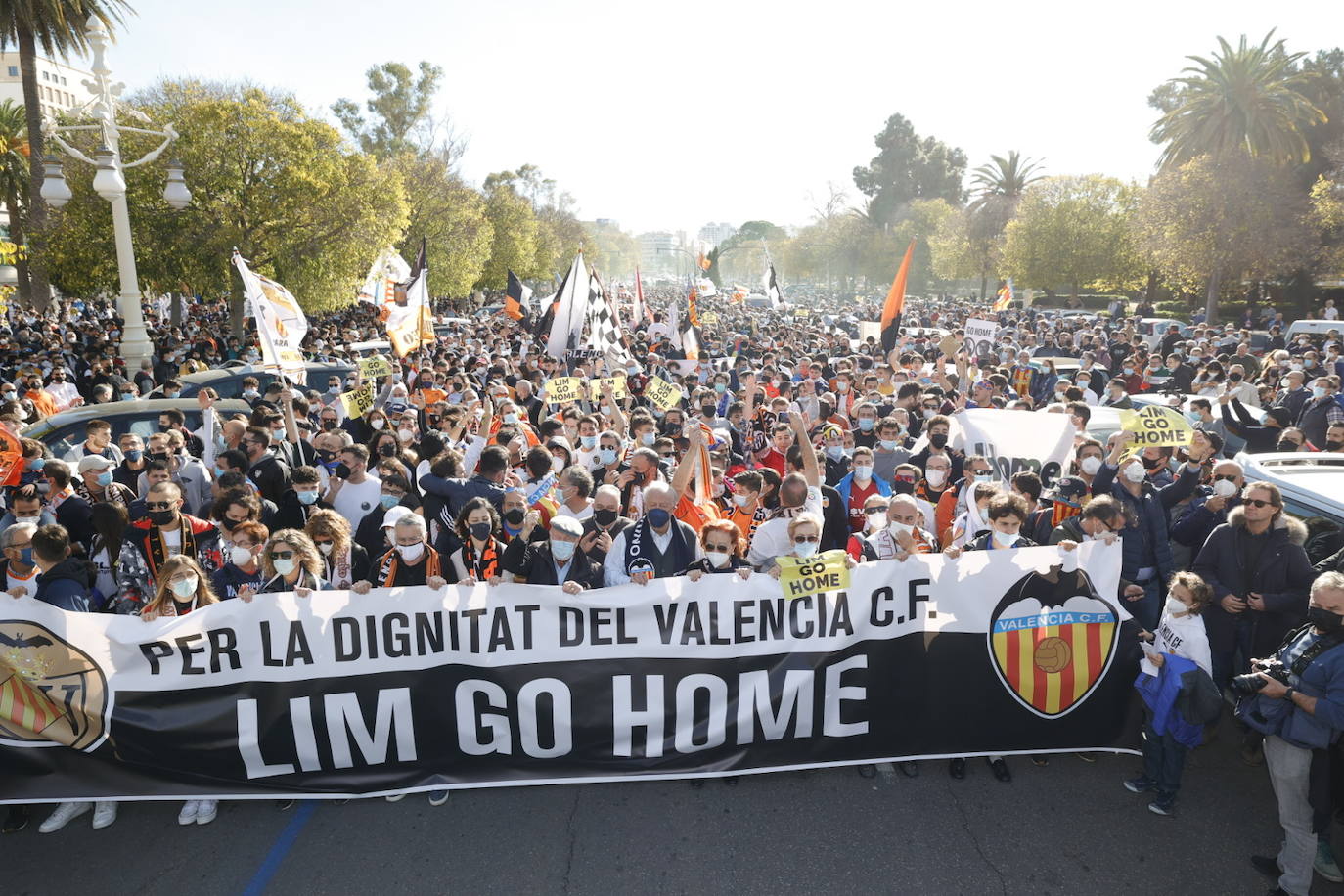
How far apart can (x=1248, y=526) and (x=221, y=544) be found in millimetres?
6749

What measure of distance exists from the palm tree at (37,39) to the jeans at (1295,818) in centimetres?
2635

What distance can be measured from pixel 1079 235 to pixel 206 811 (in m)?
48.2

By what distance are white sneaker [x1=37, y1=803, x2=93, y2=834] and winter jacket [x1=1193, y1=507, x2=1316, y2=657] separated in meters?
6.82

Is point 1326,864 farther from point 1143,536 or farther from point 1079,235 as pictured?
point 1079,235

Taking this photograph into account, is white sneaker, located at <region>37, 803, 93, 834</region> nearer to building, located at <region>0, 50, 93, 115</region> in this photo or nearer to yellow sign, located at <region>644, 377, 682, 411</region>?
yellow sign, located at <region>644, 377, 682, 411</region>

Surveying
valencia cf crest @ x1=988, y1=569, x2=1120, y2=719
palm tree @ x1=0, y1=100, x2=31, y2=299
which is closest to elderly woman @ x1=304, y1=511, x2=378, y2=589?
valencia cf crest @ x1=988, y1=569, x2=1120, y2=719

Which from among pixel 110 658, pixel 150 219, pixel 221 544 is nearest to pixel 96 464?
pixel 221 544

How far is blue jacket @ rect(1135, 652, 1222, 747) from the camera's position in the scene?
427 centimetres

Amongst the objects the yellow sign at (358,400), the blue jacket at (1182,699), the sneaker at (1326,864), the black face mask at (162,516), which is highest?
the yellow sign at (358,400)

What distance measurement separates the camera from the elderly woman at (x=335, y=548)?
520 cm

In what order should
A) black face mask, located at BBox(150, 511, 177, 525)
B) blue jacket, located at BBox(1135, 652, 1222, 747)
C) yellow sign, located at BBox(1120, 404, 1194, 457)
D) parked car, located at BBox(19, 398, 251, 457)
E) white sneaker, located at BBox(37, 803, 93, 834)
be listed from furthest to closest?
parked car, located at BBox(19, 398, 251, 457), yellow sign, located at BBox(1120, 404, 1194, 457), black face mask, located at BBox(150, 511, 177, 525), white sneaker, located at BBox(37, 803, 93, 834), blue jacket, located at BBox(1135, 652, 1222, 747)

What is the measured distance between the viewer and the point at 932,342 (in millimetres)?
22891

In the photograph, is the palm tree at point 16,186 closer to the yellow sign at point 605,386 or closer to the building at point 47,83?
the yellow sign at point 605,386

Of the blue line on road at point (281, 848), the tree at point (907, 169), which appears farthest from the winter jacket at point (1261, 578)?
the tree at point (907, 169)
